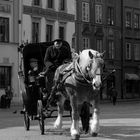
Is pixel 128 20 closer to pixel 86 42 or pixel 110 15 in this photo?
pixel 110 15

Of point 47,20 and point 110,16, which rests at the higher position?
point 110,16

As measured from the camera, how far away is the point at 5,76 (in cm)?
4644

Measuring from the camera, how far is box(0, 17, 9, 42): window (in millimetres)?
46469

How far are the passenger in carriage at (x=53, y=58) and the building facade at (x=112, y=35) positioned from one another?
4112cm

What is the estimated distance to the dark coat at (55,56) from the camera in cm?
1494

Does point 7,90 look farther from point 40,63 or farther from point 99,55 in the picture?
point 99,55

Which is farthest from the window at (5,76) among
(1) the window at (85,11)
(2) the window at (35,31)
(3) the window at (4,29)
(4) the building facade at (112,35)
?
(1) the window at (85,11)

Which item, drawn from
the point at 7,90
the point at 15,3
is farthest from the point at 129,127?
the point at 15,3

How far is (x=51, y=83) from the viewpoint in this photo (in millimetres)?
14969

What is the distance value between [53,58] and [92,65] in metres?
2.71

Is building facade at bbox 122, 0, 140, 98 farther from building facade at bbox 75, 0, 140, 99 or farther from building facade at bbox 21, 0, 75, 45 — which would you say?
building facade at bbox 21, 0, 75, 45

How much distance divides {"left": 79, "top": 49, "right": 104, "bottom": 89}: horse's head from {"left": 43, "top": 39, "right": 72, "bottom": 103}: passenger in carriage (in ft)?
6.41

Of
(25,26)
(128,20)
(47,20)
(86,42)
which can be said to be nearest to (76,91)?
(25,26)

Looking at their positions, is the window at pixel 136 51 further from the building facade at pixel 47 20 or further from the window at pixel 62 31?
the window at pixel 62 31
